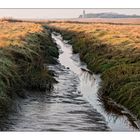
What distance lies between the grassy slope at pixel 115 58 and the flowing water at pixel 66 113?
45 centimetres

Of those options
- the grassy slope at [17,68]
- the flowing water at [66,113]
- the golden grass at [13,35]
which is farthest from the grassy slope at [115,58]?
the grassy slope at [17,68]

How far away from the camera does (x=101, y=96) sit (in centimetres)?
1305

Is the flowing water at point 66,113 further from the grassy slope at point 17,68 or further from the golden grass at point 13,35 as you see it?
the golden grass at point 13,35

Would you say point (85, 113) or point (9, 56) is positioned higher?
point (9, 56)

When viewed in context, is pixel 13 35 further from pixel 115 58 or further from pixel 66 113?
pixel 66 113

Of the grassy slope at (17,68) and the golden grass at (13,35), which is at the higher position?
the golden grass at (13,35)

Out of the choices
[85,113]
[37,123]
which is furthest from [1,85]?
[85,113]

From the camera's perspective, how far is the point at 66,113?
37.6 ft

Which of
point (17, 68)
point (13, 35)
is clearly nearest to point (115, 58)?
point (13, 35)

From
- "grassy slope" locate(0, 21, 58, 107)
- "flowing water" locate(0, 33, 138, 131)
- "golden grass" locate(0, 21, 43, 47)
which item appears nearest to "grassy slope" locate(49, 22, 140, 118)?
"flowing water" locate(0, 33, 138, 131)

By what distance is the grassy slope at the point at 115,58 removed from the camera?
12352mm
